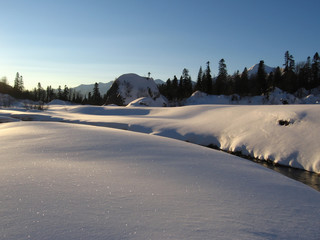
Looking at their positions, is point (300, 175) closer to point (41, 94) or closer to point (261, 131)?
point (261, 131)

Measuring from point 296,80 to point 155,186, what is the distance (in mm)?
53146

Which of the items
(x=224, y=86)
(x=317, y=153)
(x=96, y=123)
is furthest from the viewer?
(x=224, y=86)

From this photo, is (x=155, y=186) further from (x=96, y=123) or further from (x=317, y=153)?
A: (x=96, y=123)

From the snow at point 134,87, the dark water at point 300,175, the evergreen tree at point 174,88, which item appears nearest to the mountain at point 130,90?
the snow at point 134,87

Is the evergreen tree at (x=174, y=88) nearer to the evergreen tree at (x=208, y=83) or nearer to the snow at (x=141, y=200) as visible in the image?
the evergreen tree at (x=208, y=83)

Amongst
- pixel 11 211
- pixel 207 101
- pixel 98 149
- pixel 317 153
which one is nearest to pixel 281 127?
pixel 317 153

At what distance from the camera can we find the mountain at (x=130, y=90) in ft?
145

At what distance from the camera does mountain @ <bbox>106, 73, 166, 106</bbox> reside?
44.1 metres

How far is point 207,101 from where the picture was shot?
152 feet

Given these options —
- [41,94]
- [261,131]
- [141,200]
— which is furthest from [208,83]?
[41,94]

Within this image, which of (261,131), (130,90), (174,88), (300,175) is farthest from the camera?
(174,88)

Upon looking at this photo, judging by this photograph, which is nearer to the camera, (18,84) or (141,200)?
(141,200)

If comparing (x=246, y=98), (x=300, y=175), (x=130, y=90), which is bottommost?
(x=300, y=175)

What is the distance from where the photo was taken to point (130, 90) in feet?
149
